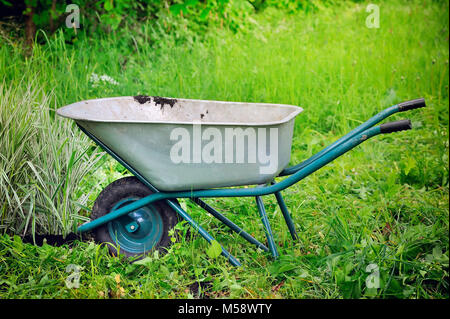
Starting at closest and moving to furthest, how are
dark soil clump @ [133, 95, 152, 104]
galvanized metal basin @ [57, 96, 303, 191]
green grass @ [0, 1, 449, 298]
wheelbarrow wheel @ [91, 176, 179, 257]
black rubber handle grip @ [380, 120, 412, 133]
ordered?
black rubber handle grip @ [380, 120, 412, 133]
galvanized metal basin @ [57, 96, 303, 191]
green grass @ [0, 1, 449, 298]
wheelbarrow wheel @ [91, 176, 179, 257]
dark soil clump @ [133, 95, 152, 104]

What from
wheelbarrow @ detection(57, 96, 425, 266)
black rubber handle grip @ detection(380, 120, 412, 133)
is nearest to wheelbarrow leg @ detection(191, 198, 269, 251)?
wheelbarrow @ detection(57, 96, 425, 266)

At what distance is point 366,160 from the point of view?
10.9 ft

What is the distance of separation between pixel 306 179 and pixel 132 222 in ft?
4.77

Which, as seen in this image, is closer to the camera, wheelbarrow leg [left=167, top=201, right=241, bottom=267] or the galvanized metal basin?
the galvanized metal basin

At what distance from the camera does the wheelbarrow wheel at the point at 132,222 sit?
211 centimetres

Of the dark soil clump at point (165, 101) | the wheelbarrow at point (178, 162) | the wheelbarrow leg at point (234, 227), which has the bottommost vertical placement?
the wheelbarrow leg at point (234, 227)

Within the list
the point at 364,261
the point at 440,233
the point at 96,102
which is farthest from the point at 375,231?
the point at 96,102

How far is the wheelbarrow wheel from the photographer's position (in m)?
2.11

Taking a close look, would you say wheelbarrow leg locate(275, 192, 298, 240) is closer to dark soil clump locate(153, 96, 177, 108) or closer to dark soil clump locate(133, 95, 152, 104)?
dark soil clump locate(153, 96, 177, 108)

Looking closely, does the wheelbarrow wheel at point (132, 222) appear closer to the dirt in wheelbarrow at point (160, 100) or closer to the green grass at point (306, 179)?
the green grass at point (306, 179)

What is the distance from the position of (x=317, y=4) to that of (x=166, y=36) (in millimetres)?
3946

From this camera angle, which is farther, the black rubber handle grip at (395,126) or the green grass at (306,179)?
the green grass at (306,179)

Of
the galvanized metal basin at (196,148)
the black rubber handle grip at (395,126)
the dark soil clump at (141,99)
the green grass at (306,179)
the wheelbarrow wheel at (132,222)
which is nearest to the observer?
the black rubber handle grip at (395,126)

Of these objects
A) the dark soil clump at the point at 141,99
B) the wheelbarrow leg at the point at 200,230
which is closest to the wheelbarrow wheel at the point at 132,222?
the wheelbarrow leg at the point at 200,230
